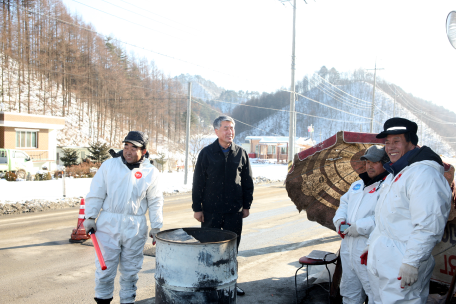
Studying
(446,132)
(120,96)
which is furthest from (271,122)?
(120,96)

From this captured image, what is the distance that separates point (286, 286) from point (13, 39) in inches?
2590

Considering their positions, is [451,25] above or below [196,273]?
above

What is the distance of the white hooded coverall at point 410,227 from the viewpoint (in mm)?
2451

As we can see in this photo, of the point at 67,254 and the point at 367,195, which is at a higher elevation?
the point at 367,195

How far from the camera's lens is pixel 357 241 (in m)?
3.71

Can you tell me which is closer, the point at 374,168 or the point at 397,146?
the point at 397,146

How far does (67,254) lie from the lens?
20.8 feet

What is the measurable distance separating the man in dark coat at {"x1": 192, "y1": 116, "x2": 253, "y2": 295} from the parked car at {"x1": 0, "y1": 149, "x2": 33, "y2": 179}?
71.2 feet

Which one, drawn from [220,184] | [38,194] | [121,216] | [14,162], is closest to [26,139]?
[14,162]

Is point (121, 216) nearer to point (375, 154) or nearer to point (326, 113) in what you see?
point (375, 154)

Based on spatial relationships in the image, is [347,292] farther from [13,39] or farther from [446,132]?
[446,132]

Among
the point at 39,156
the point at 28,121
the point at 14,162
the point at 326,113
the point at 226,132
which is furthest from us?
the point at 326,113

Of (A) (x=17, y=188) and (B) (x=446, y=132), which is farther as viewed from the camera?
(B) (x=446, y=132)

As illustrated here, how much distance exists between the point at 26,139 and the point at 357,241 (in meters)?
35.6
